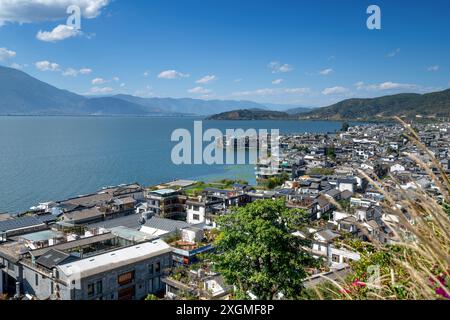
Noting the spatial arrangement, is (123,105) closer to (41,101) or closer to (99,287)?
(41,101)

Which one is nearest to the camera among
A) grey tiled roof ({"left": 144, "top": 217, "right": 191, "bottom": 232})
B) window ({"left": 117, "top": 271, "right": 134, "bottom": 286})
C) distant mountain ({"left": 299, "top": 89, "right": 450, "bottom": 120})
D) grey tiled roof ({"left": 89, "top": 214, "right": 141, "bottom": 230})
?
window ({"left": 117, "top": 271, "right": 134, "bottom": 286})

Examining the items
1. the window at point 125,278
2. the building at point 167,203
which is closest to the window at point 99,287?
the window at point 125,278

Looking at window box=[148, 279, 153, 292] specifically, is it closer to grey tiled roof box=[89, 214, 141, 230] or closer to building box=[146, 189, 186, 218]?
grey tiled roof box=[89, 214, 141, 230]

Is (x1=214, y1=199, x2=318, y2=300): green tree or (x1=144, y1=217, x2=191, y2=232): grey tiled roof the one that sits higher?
(x1=214, y1=199, x2=318, y2=300): green tree

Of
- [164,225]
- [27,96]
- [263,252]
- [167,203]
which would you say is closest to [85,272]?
[263,252]

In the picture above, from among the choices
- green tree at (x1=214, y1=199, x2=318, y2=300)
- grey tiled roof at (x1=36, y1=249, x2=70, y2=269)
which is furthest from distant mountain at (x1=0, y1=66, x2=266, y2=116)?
green tree at (x1=214, y1=199, x2=318, y2=300)

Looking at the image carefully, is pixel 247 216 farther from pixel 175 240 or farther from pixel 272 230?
pixel 175 240
